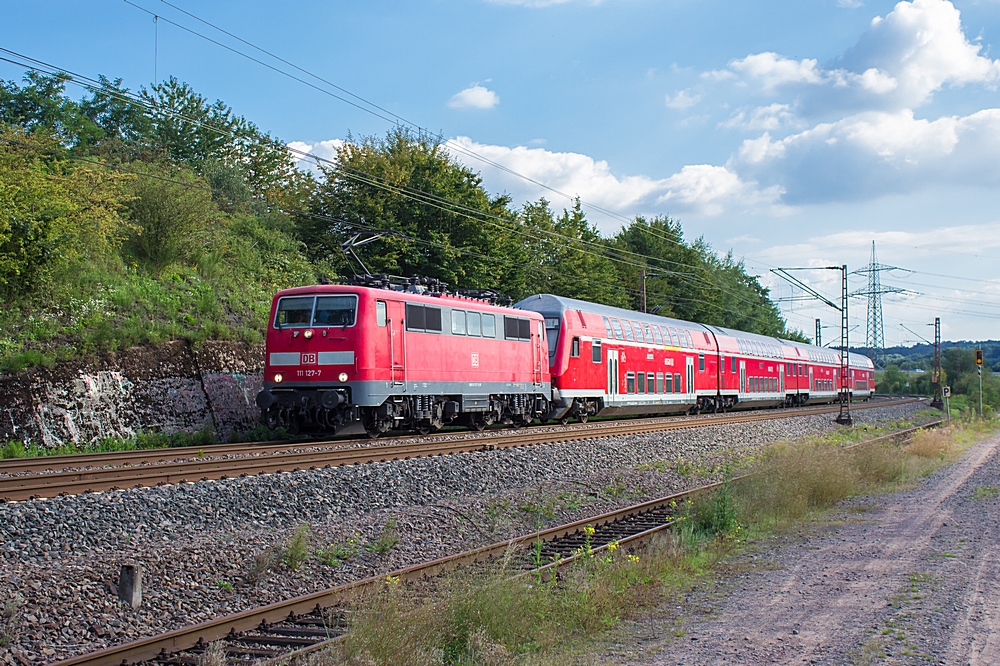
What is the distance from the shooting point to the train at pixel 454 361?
18234 mm

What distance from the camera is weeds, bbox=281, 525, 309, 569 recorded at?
8961 mm

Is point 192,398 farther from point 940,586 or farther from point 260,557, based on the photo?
point 940,586

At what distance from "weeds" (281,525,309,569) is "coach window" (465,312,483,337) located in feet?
41.1

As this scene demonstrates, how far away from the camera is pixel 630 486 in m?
15.6

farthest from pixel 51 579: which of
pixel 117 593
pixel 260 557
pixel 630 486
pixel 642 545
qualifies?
pixel 630 486

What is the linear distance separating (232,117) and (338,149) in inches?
389

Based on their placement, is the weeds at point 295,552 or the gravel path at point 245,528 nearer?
the gravel path at point 245,528

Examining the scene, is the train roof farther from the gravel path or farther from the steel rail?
the gravel path

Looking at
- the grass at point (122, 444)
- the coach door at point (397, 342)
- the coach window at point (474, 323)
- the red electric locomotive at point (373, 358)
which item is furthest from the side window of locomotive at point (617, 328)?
the grass at point (122, 444)

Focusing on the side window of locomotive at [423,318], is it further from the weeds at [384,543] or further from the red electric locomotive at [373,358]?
the weeds at [384,543]

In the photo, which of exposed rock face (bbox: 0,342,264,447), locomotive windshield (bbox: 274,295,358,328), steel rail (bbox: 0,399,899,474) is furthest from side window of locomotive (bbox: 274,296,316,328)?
exposed rock face (bbox: 0,342,264,447)

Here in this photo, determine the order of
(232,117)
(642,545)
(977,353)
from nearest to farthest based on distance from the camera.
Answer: (642,545) → (977,353) → (232,117)

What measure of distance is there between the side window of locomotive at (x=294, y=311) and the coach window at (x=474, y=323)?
4235 mm

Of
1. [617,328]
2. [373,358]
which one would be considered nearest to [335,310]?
[373,358]
